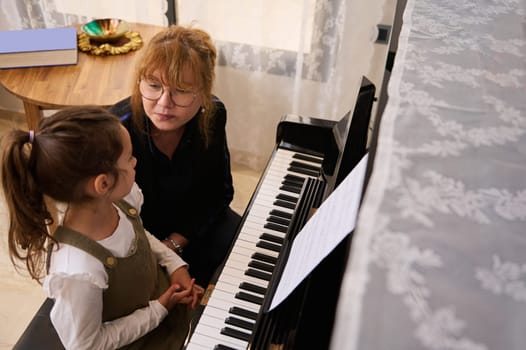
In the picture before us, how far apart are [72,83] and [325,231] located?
4.29 feet

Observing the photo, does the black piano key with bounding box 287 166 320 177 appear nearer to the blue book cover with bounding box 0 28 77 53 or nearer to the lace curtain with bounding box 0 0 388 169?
the lace curtain with bounding box 0 0 388 169

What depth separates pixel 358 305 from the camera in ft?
1.61

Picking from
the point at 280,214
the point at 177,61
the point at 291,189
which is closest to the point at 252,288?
the point at 280,214

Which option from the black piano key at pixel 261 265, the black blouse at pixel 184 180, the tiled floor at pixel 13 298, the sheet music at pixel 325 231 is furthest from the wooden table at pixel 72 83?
the sheet music at pixel 325 231

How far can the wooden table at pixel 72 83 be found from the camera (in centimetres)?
173

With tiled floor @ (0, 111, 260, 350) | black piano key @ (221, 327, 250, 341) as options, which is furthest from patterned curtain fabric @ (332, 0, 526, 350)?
tiled floor @ (0, 111, 260, 350)

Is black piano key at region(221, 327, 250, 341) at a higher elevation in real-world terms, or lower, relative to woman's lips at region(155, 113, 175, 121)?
lower

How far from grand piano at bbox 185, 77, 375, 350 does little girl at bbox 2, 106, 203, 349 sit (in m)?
0.18

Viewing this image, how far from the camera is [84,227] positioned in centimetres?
108

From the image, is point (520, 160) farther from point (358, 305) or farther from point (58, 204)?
point (58, 204)

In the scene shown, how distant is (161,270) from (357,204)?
2.53 ft

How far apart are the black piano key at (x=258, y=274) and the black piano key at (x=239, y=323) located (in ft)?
0.43

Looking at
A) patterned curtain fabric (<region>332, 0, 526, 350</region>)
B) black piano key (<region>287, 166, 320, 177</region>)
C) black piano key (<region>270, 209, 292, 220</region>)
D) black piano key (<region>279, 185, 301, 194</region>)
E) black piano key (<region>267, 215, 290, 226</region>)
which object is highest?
patterned curtain fabric (<region>332, 0, 526, 350</region>)

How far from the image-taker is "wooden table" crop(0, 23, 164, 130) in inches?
68.1
